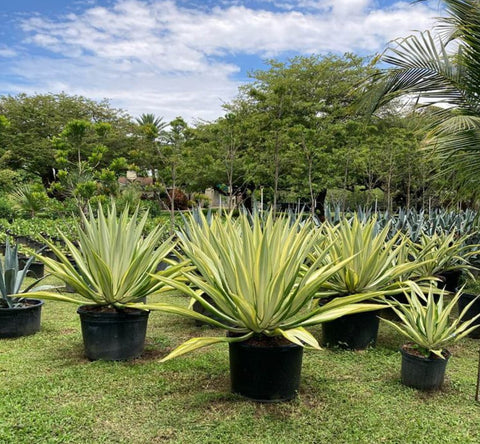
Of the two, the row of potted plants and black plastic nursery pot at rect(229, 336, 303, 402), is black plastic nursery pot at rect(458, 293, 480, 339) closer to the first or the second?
the row of potted plants

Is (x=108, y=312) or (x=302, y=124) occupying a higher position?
(x=302, y=124)

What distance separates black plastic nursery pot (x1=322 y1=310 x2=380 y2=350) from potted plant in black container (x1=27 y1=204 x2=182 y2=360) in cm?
157

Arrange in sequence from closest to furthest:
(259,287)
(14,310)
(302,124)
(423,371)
Result: (259,287) < (423,371) < (14,310) < (302,124)

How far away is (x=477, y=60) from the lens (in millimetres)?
4891

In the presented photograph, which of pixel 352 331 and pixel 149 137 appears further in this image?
pixel 149 137

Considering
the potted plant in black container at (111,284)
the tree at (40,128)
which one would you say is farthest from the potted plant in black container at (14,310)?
the tree at (40,128)

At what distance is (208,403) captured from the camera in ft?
9.70

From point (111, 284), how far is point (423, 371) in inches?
97.3

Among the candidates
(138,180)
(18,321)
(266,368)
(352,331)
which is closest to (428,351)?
(352,331)

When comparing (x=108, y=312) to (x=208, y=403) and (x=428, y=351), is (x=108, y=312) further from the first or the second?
(x=428, y=351)

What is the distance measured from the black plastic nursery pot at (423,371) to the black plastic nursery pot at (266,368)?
0.90 meters

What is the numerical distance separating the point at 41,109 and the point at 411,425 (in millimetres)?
32263

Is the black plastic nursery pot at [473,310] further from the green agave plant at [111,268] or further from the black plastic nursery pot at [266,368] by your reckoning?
the green agave plant at [111,268]

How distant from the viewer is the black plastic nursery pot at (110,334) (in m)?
3.70
